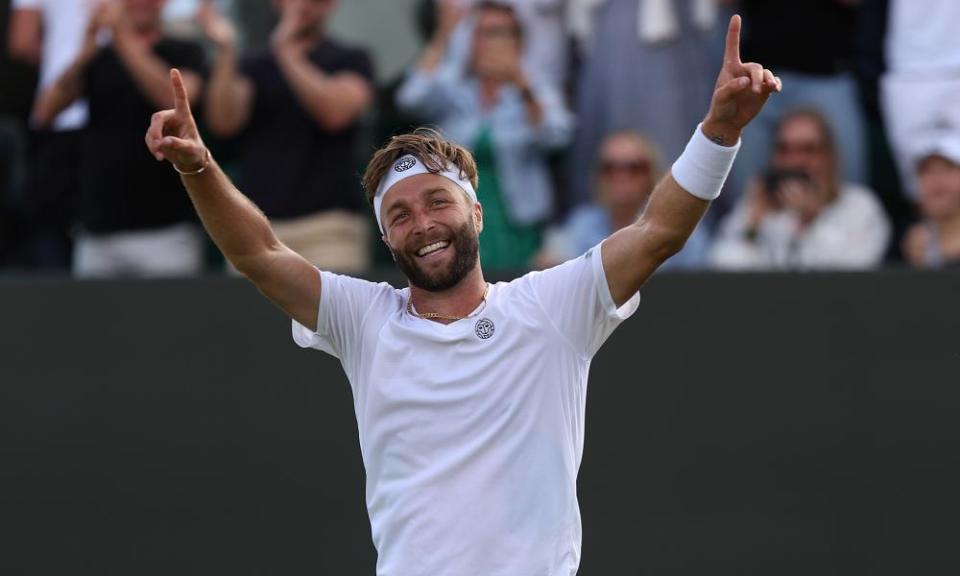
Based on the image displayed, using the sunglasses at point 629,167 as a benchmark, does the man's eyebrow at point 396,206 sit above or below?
above

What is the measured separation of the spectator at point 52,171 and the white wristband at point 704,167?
13.9 feet

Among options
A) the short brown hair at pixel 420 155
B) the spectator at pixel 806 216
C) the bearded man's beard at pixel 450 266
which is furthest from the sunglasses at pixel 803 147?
the bearded man's beard at pixel 450 266

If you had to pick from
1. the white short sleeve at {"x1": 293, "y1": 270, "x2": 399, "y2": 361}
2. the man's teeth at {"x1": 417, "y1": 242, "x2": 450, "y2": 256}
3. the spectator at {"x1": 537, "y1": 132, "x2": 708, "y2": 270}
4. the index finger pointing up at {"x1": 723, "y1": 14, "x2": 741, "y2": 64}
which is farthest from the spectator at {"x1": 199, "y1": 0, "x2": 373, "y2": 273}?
the index finger pointing up at {"x1": 723, "y1": 14, "x2": 741, "y2": 64}

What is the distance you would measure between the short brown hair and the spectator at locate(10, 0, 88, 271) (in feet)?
11.6

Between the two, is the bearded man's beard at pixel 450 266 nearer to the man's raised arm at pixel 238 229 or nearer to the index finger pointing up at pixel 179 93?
the man's raised arm at pixel 238 229

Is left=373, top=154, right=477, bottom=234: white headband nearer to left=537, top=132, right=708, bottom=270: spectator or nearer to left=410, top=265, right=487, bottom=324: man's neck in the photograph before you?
left=410, top=265, right=487, bottom=324: man's neck

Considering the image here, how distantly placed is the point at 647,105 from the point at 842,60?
0.88m

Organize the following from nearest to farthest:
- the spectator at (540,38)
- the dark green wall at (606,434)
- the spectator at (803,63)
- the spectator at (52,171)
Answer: the dark green wall at (606,434)
the spectator at (803,63)
the spectator at (540,38)
the spectator at (52,171)

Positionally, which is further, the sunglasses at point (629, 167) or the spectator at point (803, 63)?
the spectator at point (803, 63)

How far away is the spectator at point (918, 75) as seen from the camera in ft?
22.5

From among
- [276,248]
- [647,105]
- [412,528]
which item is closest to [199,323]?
[647,105]

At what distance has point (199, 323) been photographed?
687cm

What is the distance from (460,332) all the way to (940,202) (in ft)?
10.2

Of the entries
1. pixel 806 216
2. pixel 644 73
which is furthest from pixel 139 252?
pixel 806 216
